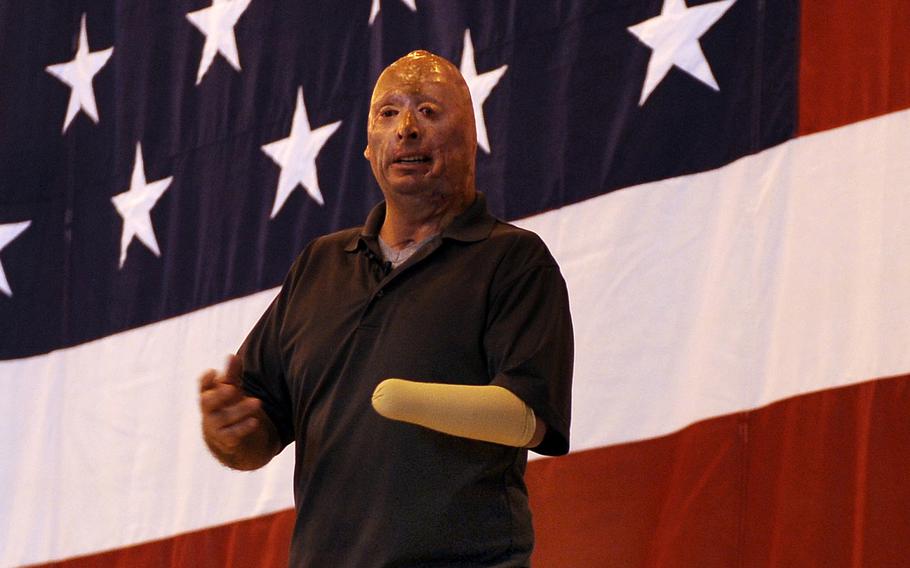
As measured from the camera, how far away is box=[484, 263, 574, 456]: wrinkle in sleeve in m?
1.56

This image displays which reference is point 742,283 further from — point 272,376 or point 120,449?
point 120,449

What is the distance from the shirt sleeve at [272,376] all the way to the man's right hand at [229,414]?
7 cm

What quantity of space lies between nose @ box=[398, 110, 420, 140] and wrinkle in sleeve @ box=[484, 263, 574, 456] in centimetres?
26

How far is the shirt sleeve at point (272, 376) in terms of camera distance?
1.80m

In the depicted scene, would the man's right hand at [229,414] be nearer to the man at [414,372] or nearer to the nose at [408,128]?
the man at [414,372]

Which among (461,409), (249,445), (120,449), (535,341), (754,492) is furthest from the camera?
(120,449)

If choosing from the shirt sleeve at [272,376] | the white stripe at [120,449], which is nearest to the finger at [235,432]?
the shirt sleeve at [272,376]

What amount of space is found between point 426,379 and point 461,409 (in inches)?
4.7

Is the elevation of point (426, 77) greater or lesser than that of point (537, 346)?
greater

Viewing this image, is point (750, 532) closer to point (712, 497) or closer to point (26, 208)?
point (712, 497)

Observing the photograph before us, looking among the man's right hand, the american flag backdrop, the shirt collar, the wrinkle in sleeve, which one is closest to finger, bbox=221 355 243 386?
the man's right hand

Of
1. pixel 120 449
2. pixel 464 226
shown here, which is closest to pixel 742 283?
pixel 464 226

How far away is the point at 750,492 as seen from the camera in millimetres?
2391

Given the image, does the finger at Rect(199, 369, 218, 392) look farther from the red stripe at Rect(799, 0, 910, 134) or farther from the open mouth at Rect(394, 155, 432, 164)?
the red stripe at Rect(799, 0, 910, 134)
